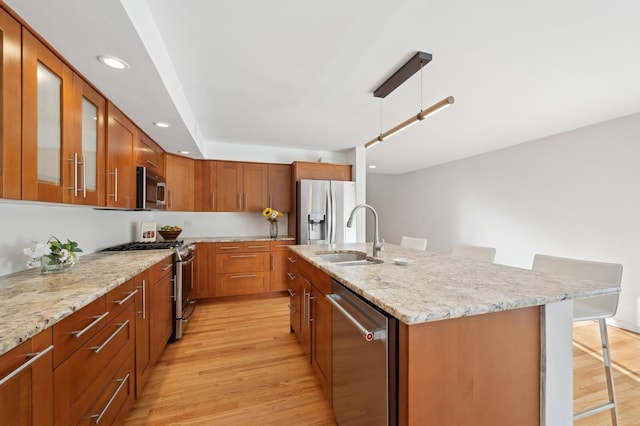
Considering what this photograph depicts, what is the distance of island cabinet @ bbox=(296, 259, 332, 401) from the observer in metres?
1.60

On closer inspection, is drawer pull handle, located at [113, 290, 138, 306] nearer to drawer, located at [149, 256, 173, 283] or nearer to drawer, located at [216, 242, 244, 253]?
drawer, located at [149, 256, 173, 283]

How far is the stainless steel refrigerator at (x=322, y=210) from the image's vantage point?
3.93 m

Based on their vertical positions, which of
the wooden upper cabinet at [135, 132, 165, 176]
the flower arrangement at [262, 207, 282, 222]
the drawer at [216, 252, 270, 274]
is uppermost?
the wooden upper cabinet at [135, 132, 165, 176]

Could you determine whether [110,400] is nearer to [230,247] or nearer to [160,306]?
[160,306]

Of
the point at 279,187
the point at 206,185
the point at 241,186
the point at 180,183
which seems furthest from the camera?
the point at 279,187

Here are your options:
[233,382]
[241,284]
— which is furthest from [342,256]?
[241,284]

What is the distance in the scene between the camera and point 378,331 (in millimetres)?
978

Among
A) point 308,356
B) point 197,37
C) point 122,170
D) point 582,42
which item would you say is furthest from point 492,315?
point 122,170

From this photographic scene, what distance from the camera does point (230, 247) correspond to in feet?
12.2

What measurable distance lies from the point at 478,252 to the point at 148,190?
316cm

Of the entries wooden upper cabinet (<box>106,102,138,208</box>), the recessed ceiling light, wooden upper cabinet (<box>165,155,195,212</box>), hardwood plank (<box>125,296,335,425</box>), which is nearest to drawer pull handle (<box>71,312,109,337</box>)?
hardwood plank (<box>125,296,335,425</box>)

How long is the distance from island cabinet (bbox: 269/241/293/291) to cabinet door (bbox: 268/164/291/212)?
2.18ft

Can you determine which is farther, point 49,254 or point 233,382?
point 233,382

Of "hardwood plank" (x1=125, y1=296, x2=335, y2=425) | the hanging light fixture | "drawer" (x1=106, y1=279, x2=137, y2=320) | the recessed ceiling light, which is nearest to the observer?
"drawer" (x1=106, y1=279, x2=137, y2=320)
